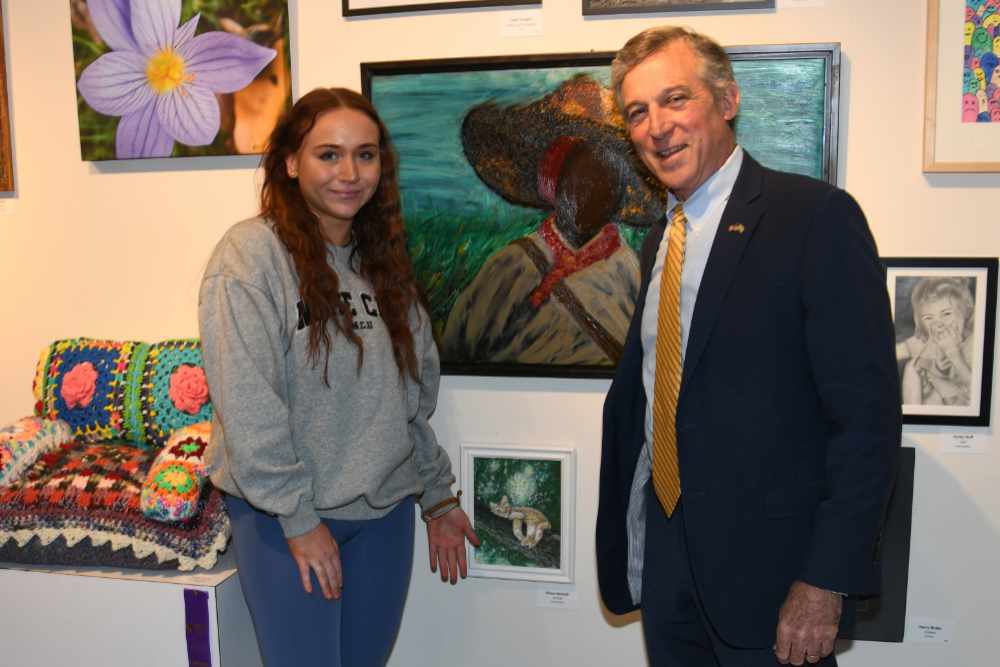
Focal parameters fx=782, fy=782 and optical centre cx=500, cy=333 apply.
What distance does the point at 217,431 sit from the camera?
63.4 inches

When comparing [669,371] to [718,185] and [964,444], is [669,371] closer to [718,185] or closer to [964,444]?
[718,185]

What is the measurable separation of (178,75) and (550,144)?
103 centimetres

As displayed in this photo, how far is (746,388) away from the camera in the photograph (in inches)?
51.1

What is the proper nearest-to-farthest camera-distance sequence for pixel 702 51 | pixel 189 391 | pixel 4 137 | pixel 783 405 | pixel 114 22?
pixel 783 405 < pixel 702 51 < pixel 189 391 < pixel 114 22 < pixel 4 137

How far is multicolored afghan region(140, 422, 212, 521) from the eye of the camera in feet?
5.73

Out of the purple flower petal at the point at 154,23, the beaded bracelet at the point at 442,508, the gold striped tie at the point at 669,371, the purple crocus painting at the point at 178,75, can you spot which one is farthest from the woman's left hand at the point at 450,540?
the purple flower petal at the point at 154,23

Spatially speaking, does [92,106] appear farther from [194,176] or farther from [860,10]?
[860,10]

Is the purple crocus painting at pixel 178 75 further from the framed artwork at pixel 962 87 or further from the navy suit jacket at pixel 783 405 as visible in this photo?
the framed artwork at pixel 962 87

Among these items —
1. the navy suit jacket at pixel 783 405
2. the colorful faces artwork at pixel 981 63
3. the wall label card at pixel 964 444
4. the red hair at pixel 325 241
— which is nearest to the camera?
the navy suit jacket at pixel 783 405

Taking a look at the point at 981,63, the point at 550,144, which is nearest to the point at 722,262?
the point at 550,144

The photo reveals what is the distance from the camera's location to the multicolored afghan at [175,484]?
1.75 m

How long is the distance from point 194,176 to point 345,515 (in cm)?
111

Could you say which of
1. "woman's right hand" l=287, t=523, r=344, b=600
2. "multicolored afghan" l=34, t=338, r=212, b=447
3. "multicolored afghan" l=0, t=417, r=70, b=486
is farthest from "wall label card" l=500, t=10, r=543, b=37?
"multicolored afghan" l=0, t=417, r=70, b=486

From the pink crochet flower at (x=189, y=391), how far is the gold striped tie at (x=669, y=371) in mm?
1187
